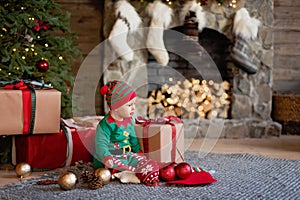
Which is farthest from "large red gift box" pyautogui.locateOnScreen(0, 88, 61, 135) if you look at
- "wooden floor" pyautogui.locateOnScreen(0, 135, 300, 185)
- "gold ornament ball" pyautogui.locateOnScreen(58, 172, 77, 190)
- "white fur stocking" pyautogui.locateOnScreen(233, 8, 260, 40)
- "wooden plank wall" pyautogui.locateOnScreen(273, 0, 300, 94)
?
"wooden plank wall" pyautogui.locateOnScreen(273, 0, 300, 94)

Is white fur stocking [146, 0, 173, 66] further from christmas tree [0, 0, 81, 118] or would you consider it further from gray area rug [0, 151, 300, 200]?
gray area rug [0, 151, 300, 200]

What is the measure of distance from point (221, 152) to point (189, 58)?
1186 mm

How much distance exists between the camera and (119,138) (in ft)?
7.61

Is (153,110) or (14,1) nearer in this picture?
(14,1)

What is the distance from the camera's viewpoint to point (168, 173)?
7.10 ft

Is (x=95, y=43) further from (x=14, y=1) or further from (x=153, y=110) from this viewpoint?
(x=14, y=1)

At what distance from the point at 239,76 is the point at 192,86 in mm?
439

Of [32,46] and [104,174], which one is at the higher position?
[32,46]

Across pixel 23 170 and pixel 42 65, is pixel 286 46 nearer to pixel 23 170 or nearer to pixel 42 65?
pixel 42 65

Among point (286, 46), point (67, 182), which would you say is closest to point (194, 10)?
point (286, 46)

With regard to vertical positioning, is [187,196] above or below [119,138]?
below

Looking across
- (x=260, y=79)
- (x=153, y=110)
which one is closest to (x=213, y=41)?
(x=260, y=79)

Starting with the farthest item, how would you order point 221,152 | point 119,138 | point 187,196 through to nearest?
point 221,152
point 119,138
point 187,196

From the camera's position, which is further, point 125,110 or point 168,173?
point 125,110
